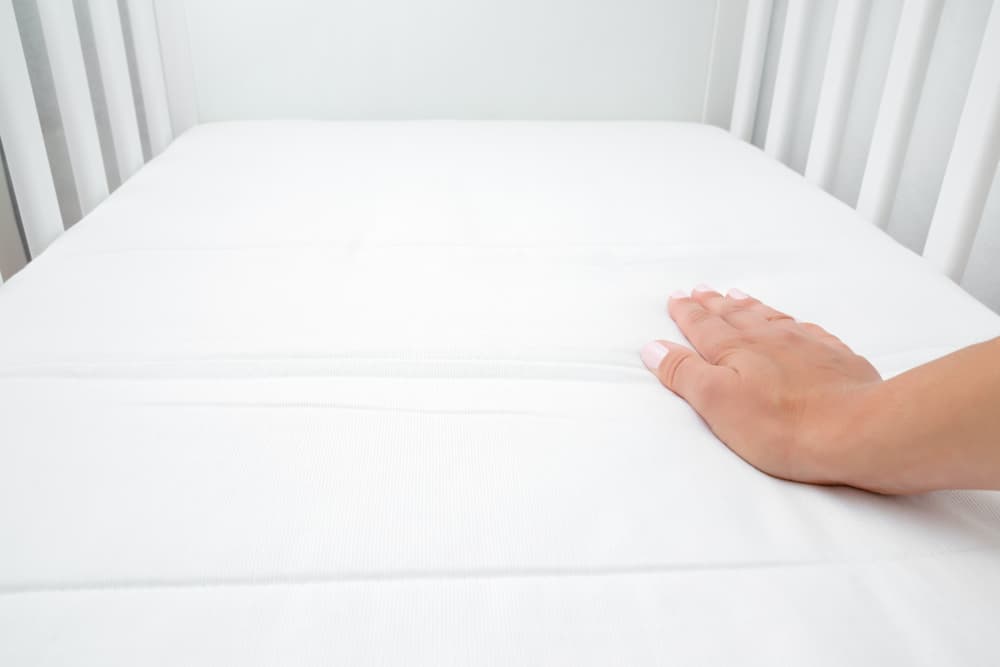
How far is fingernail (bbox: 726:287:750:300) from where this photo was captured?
0.80 m

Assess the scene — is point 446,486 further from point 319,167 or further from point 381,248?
point 319,167

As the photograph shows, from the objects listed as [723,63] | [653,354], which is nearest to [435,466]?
[653,354]

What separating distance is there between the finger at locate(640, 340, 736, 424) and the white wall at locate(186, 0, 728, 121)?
1.22 metres

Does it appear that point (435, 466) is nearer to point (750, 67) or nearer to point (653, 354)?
point (653, 354)

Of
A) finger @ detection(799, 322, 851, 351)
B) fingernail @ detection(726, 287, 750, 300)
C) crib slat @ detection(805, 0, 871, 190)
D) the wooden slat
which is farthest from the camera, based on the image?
the wooden slat

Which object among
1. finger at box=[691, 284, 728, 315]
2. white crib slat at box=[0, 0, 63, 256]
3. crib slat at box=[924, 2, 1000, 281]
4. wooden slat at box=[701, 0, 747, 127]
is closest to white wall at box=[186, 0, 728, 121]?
wooden slat at box=[701, 0, 747, 127]

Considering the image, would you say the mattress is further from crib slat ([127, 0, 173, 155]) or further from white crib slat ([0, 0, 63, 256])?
crib slat ([127, 0, 173, 155])

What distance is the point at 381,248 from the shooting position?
0.94 m

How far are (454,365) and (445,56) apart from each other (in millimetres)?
1239

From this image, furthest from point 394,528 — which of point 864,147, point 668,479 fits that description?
point 864,147

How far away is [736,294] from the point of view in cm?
81

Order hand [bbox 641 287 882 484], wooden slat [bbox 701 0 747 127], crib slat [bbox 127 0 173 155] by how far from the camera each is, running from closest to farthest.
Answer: hand [bbox 641 287 882 484] → crib slat [bbox 127 0 173 155] → wooden slat [bbox 701 0 747 127]

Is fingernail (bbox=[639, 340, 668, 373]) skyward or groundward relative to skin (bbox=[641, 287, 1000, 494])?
groundward

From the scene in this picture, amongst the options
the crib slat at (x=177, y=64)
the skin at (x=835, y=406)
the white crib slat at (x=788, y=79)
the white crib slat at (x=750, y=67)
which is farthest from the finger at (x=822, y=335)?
the crib slat at (x=177, y=64)
